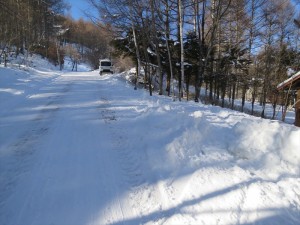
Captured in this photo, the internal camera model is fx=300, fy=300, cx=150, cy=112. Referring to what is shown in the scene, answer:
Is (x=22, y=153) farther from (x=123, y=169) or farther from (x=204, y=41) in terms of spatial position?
(x=204, y=41)

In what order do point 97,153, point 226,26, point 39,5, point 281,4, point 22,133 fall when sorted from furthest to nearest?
point 39,5 → point 281,4 → point 226,26 → point 22,133 → point 97,153

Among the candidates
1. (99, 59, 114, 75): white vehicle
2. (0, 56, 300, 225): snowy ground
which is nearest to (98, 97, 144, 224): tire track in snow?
(0, 56, 300, 225): snowy ground

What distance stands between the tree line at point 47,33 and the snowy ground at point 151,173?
932 centimetres

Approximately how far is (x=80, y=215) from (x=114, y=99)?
985cm

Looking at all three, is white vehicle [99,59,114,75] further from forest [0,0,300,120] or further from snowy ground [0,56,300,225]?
snowy ground [0,56,300,225]

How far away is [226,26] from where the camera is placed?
2559 cm

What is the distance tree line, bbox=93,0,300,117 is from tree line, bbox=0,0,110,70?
4171 mm

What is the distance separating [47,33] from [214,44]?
42350 mm

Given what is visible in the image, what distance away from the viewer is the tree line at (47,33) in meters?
27.1

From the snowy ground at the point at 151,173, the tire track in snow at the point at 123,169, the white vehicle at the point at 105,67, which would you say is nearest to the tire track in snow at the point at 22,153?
the snowy ground at the point at 151,173

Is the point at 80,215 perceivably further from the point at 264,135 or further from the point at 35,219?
the point at 264,135

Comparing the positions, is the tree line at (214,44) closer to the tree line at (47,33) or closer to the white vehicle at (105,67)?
the tree line at (47,33)

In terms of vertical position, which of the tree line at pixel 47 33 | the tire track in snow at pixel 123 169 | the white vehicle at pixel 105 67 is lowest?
the tire track in snow at pixel 123 169

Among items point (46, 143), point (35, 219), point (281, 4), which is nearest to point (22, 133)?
point (46, 143)
